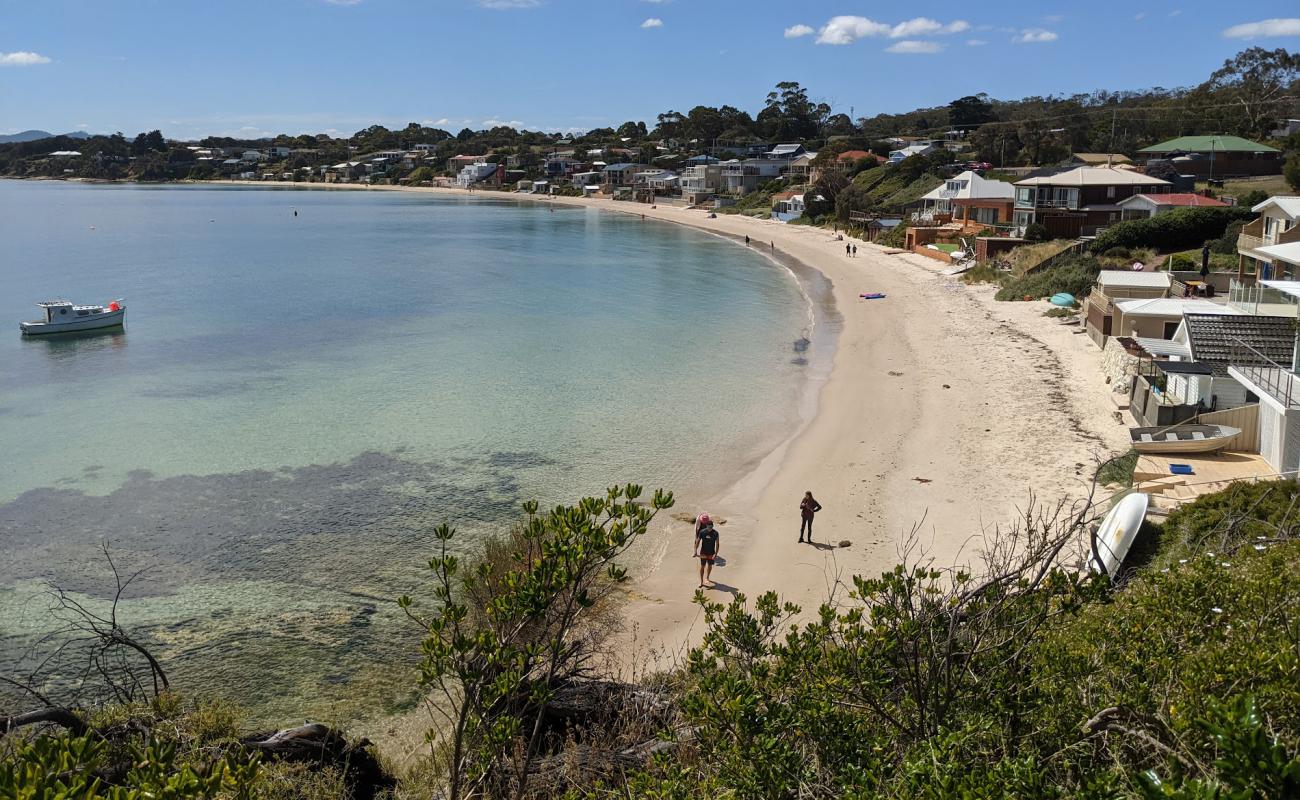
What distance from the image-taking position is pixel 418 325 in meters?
44.5

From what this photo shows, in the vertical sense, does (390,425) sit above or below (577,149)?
below

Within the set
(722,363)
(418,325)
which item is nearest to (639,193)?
(418,325)

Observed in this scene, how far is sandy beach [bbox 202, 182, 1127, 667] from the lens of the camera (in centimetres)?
1595

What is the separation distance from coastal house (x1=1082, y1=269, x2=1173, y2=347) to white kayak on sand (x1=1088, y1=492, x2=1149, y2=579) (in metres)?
17.6

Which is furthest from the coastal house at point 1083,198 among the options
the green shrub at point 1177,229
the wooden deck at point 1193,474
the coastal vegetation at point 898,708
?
the coastal vegetation at point 898,708

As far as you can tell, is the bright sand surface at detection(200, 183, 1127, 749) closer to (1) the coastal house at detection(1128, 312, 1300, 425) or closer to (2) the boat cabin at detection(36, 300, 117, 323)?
(1) the coastal house at detection(1128, 312, 1300, 425)

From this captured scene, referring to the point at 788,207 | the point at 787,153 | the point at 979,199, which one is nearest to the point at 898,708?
the point at 979,199

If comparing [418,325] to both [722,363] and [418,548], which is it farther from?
[418,548]

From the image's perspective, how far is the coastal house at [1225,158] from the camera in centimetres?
6775

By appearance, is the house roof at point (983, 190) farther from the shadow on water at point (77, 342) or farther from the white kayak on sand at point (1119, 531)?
the white kayak on sand at point (1119, 531)

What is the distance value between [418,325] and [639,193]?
100m

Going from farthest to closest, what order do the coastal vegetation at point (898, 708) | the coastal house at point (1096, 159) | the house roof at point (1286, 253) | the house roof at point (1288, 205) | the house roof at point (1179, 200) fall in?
1. the coastal house at point (1096, 159)
2. the house roof at point (1179, 200)
3. the house roof at point (1288, 205)
4. the house roof at point (1286, 253)
5. the coastal vegetation at point (898, 708)

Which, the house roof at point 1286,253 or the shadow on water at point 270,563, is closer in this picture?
the shadow on water at point 270,563

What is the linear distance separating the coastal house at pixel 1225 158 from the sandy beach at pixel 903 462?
133 ft
